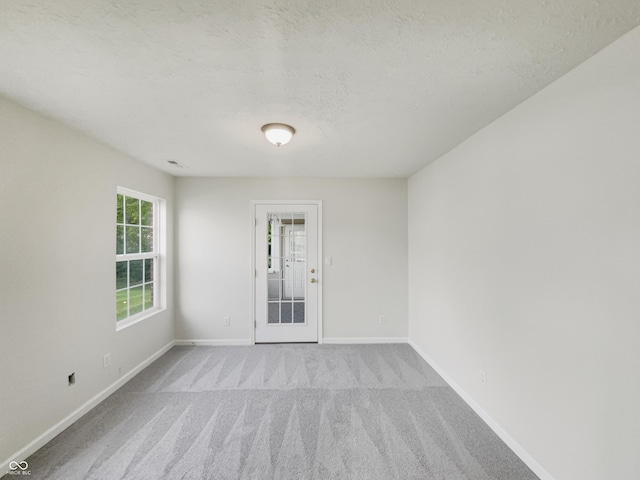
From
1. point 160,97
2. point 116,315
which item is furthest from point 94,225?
point 160,97

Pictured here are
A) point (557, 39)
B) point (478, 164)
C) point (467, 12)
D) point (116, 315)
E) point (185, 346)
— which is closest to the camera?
point (467, 12)

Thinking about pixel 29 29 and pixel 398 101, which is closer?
pixel 29 29

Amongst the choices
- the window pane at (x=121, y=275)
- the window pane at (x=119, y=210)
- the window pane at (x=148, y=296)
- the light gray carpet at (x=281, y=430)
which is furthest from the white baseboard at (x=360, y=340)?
the window pane at (x=119, y=210)

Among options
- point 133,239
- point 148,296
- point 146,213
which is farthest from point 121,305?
point 146,213

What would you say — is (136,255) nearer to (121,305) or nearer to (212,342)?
(121,305)

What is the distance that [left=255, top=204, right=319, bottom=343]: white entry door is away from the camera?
3.87m

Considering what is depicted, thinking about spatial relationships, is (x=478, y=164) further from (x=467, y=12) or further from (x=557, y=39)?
(x=467, y=12)

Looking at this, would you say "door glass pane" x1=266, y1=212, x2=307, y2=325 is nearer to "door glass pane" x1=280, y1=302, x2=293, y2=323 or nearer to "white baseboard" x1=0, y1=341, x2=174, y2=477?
"door glass pane" x1=280, y1=302, x2=293, y2=323

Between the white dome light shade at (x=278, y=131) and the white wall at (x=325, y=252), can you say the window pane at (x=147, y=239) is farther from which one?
the white dome light shade at (x=278, y=131)

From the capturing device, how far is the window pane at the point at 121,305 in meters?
2.87

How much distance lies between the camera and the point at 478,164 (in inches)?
90.7

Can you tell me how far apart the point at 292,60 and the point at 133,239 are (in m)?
2.87

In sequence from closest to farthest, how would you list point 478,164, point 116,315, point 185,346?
point 478,164 → point 116,315 → point 185,346

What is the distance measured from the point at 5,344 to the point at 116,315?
3.55 ft
